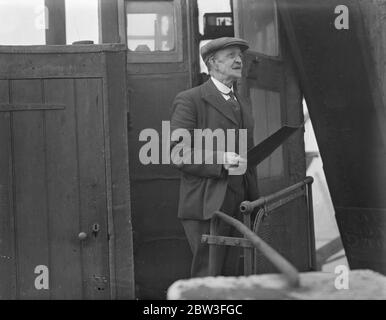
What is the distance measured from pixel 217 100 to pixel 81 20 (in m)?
1.57

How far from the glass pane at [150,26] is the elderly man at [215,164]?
47.9 inches

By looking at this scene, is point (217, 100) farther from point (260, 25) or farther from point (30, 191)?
point (260, 25)

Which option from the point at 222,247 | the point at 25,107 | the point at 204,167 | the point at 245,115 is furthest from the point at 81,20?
the point at 222,247

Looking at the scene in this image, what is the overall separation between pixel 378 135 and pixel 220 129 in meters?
1.53

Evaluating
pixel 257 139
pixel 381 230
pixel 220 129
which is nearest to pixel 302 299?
pixel 220 129

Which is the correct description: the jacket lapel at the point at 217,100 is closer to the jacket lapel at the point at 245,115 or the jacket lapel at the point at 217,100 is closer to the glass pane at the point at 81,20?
the jacket lapel at the point at 245,115

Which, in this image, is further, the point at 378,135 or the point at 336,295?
the point at 378,135

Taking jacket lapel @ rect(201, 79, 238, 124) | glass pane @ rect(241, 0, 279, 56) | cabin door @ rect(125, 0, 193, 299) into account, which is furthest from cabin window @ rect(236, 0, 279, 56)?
jacket lapel @ rect(201, 79, 238, 124)

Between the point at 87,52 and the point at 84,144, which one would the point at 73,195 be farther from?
the point at 87,52

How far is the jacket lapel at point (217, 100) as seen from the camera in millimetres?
3523

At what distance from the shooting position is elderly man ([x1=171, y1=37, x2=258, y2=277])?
3.38m

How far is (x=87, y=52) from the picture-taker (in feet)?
12.5

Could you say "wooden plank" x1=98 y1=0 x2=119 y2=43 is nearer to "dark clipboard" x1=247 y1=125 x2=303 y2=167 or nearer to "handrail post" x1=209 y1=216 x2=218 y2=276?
"dark clipboard" x1=247 y1=125 x2=303 y2=167

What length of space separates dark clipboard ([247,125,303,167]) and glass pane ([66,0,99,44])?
177cm
